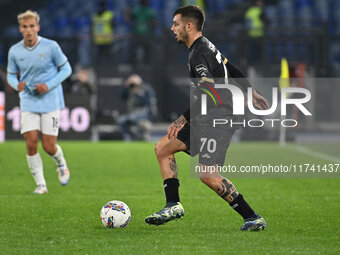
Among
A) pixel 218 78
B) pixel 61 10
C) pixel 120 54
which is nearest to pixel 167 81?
pixel 120 54

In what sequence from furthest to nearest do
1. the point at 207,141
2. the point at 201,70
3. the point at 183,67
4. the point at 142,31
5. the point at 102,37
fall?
the point at 142,31
the point at 183,67
the point at 102,37
the point at 207,141
the point at 201,70

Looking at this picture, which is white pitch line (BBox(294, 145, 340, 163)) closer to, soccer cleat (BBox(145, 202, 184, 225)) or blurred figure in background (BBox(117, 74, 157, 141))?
blurred figure in background (BBox(117, 74, 157, 141))

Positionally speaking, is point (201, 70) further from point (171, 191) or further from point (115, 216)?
point (115, 216)

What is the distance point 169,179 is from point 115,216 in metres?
0.58

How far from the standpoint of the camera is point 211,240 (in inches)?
254

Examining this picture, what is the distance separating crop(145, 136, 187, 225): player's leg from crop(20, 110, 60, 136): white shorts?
10.3 ft

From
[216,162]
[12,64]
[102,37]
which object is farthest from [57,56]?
[102,37]

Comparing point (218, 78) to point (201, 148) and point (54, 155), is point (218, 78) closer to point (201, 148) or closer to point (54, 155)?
point (201, 148)

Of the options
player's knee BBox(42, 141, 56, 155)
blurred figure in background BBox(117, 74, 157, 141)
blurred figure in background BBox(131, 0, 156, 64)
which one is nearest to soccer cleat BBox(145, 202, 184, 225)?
player's knee BBox(42, 141, 56, 155)

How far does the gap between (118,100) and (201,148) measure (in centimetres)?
1471

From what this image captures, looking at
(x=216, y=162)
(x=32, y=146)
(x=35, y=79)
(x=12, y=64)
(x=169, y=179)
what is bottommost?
(x=32, y=146)

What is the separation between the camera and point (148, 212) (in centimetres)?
834

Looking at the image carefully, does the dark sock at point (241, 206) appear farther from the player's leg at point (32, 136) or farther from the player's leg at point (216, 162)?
the player's leg at point (32, 136)

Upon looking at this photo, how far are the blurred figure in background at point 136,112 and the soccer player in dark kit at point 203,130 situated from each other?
13155 mm
